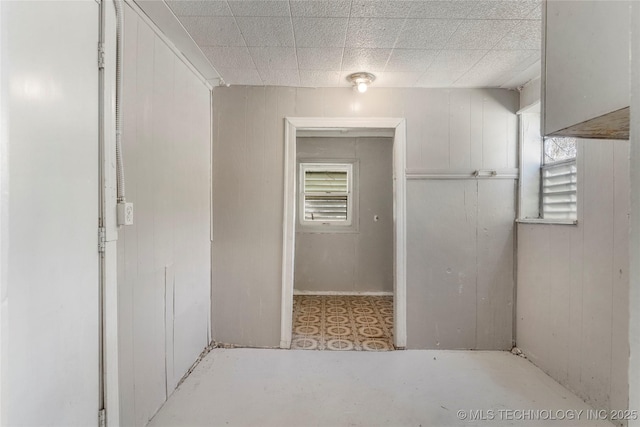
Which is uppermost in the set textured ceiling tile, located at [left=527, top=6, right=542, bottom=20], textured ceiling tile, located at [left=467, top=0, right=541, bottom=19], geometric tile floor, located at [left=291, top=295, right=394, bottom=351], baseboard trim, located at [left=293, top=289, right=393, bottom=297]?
textured ceiling tile, located at [left=467, top=0, right=541, bottom=19]

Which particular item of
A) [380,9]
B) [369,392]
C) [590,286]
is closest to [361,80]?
[380,9]

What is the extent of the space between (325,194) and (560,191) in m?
2.67

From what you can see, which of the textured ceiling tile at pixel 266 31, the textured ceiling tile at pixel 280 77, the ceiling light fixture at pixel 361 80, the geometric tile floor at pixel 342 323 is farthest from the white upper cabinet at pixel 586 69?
the geometric tile floor at pixel 342 323

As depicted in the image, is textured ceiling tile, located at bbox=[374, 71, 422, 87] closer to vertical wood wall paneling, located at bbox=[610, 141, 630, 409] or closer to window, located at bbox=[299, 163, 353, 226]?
vertical wood wall paneling, located at bbox=[610, 141, 630, 409]

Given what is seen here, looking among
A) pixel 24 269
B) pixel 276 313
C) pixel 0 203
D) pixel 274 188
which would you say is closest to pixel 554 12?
pixel 0 203

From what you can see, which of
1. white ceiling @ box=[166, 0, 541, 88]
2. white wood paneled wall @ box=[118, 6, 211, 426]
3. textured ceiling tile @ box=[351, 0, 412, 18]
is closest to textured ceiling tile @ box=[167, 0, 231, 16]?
white ceiling @ box=[166, 0, 541, 88]

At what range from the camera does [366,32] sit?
1.75 metres

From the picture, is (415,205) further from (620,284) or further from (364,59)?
(620,284)

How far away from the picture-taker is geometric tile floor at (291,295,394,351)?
265cm

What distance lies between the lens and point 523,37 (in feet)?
5.82

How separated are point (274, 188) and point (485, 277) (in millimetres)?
1918

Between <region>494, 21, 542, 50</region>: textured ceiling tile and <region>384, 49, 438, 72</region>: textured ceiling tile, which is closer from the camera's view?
<region>494, 21, 542, 50</region>: textured ceiling tile

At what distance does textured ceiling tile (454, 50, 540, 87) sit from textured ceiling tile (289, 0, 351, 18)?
3.48 feet

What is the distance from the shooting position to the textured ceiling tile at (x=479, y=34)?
1.66 meters
